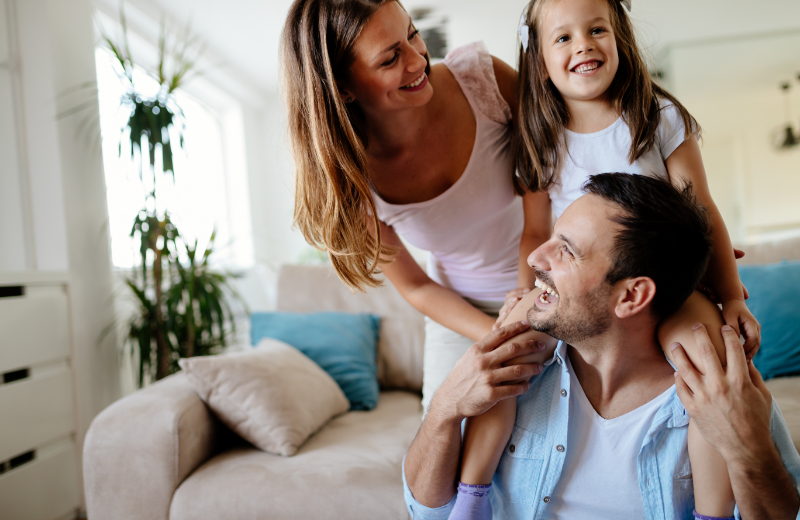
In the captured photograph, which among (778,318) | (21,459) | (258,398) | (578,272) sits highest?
(578,272)

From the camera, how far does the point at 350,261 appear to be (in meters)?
1.29

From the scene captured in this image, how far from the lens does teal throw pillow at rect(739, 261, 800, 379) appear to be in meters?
1.93

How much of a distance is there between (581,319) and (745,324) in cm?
28

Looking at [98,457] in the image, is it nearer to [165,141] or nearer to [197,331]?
[197,331]

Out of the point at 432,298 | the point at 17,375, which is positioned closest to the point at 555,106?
the point at 432,298

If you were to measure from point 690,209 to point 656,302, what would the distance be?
0.57 feet

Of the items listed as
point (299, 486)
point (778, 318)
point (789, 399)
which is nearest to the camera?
point (299, 486)

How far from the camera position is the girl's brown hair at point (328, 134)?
1.14 m

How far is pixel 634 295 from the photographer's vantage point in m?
0.95

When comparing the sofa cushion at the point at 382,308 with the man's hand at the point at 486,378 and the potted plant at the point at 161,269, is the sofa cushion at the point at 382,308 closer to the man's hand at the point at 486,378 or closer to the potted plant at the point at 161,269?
the potted plant at the point at 161,269

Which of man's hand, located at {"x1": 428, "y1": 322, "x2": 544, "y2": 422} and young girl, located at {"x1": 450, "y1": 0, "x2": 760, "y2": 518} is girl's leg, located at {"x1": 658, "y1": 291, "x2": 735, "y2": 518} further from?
man's hand, located at {"x1": 428, "y1": 322, "x2": 544, "y2": 422}

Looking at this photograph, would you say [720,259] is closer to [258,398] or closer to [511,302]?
[511,302]

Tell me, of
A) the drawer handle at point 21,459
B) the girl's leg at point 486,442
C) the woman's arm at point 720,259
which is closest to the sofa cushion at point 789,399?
the woman's arm at point 720,259

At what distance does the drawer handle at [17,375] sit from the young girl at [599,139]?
74.4 inches
